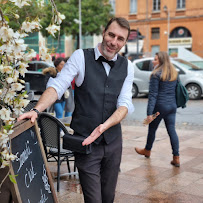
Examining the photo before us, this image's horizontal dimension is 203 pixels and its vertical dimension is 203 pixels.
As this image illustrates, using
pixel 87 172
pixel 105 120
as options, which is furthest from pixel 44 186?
pixel 105 120

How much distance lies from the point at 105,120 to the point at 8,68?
1226 millimetres

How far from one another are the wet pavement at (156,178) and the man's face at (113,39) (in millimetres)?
2222

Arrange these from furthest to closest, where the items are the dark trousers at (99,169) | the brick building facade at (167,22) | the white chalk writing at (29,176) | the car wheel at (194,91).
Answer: the brick building facade at (167,22) < the car wheel at (194,91) < the dark trousers at (99,169) < the white chalk writing at (29,176)

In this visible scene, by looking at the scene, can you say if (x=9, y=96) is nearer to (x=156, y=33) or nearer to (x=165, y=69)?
(x=165, y=69)

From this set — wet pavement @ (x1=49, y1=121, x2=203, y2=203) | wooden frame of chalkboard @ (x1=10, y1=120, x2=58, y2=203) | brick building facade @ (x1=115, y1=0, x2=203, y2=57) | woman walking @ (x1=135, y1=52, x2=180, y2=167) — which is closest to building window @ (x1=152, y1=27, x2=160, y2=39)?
brick building facade @ (x1=115, y1=0, x2=203, y2=57)

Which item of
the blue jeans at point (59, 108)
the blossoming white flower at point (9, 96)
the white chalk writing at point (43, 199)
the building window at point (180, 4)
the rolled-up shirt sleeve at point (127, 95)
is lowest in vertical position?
the blue jeans at point (59, 108)

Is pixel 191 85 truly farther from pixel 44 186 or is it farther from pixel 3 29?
pixel 3 29

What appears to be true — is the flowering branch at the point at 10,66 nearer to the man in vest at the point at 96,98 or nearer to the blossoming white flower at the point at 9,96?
the blossoming white flower at the point at 9,96

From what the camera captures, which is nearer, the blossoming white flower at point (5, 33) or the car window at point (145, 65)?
the blossoming white flower at point (5, 33)

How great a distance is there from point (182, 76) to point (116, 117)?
13.6 meters

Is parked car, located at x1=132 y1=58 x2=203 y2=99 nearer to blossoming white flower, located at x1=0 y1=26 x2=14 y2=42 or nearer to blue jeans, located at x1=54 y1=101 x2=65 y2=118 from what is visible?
blue jeans, located at x1=54 y1=101 x2=65 y2=118

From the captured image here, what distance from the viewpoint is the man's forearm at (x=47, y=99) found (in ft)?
8.93

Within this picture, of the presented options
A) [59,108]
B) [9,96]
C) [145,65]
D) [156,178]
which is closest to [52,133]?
[156,178]

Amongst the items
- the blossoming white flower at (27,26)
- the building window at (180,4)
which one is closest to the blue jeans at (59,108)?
the blossoming white flower at (27,26)
